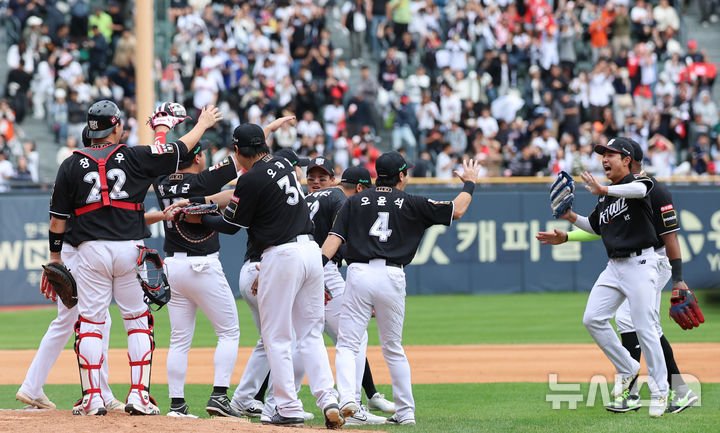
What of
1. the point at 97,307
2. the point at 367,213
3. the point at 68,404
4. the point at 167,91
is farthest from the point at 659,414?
the point at 167,91

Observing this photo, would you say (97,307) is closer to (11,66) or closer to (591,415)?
(591,415)

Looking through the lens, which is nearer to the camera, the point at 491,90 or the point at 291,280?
the point at 291,280

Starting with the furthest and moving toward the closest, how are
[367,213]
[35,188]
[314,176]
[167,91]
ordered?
[167,91], [35,188], [314,176], [367,213]

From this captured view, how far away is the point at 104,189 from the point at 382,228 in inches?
78.7

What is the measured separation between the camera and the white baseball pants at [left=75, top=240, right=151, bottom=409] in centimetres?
713

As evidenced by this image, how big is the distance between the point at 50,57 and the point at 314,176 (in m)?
15.9

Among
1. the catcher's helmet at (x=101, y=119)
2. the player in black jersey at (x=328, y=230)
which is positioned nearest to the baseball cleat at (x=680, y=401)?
the player in black jersey at (x=328, y=230)

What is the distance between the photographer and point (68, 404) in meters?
8.63

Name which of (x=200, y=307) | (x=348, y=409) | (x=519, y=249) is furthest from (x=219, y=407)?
(x=519, y=249)

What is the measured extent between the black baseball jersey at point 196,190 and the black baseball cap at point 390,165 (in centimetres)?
110

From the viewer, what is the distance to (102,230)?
7.15m

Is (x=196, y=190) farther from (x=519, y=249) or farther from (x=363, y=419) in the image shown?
(x=519, y=249)

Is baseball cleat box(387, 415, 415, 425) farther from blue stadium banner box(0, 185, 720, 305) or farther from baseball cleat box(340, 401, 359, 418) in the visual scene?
blue stadium banner box(0, 185, 720, 305)

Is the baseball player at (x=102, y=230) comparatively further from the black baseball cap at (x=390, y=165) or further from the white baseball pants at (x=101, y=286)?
the black baseball cap at (x=390, y=165)
